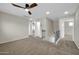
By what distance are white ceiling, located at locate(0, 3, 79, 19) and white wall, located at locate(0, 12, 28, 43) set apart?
0.12 metres

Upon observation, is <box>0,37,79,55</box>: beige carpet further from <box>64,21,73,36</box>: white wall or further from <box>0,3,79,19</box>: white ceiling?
<box>0,3,79,19</box>: white ceiling

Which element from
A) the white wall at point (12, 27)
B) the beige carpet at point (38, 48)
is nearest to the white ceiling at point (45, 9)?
the white wall at point (12, 27)

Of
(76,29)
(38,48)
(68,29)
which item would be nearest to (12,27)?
(38,48)

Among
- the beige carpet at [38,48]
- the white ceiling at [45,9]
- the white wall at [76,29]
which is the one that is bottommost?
the beige carpet at [38,48]

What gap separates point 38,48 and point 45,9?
821 millimetres

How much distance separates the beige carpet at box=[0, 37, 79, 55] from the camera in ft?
7.10

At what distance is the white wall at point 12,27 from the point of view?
86.5 inches

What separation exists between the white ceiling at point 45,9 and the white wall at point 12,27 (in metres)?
0.12

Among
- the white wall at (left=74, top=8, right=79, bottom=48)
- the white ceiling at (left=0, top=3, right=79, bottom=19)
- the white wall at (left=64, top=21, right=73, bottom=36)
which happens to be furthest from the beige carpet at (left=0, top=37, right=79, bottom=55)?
the white ceiling at (left=0, top=3, right=79, bottom=19)

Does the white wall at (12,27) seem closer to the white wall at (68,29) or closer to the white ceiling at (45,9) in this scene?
the white ceiling at (45,9)

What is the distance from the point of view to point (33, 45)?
2230 mm

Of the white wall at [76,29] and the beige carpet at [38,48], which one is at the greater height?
the white wall at [76,29]

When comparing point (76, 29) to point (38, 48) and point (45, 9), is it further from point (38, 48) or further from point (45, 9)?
point (38, 48)
